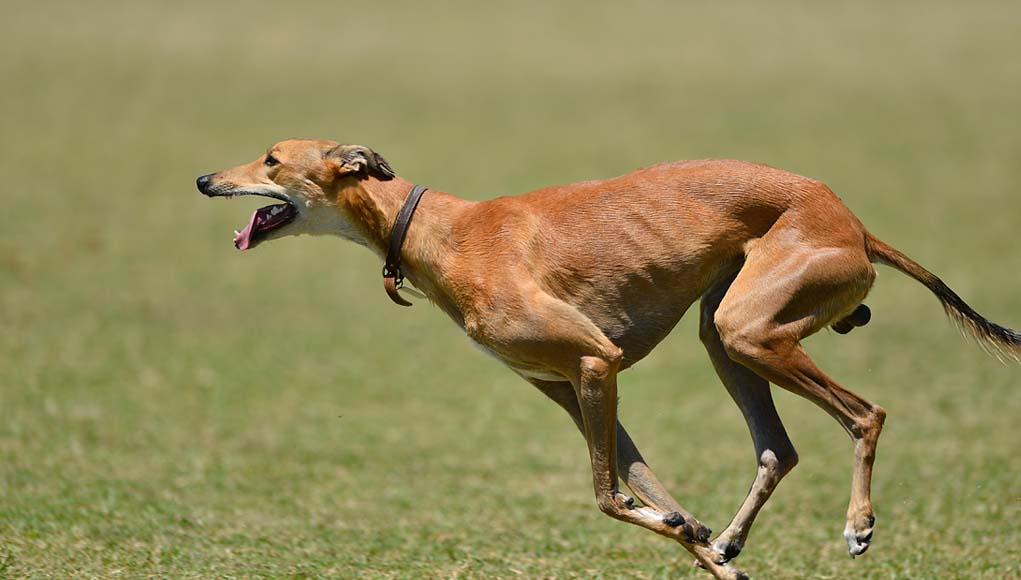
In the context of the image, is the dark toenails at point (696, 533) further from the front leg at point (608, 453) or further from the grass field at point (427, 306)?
the grass field at point (427, 306)

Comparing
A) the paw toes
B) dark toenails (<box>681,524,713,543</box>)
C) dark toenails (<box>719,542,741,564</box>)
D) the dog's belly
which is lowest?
dark toenails (<box>719,542,741,564</box>)

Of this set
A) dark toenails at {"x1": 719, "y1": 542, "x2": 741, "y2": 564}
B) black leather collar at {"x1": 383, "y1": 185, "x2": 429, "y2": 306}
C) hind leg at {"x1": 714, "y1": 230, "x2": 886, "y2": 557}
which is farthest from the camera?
black leather collar at {"x1": 383, "y1": 185, "x2": 429, "y2": 306}

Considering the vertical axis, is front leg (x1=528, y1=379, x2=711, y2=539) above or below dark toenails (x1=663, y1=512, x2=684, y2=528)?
above

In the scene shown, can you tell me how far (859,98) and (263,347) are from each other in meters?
17.0

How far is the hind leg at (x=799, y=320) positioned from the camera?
653 cm

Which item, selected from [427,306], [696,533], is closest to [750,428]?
[696,533]

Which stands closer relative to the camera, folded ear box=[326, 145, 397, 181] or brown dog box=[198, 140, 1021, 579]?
brown dog box=[198, 140, 1021, 579]

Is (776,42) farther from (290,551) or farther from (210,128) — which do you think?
(290,551)

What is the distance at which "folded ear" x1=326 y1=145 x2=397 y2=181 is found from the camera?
7062mm

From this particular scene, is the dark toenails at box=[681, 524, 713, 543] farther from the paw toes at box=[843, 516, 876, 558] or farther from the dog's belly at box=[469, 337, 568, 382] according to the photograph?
the dog's belly at box=[469, 337, 568, 382]

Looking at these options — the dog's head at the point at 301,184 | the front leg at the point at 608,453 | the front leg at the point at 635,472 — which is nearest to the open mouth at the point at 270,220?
the dog's head at the point at 301,184

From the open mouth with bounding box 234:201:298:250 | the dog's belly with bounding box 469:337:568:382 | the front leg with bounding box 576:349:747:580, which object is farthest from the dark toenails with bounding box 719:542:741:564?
the open mouth with bounding box 234:201:298:250

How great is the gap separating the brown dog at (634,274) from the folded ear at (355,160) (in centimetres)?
1

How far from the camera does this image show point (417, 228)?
7.05 m
